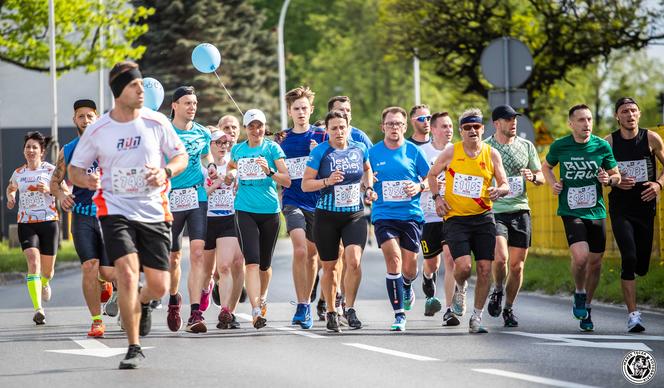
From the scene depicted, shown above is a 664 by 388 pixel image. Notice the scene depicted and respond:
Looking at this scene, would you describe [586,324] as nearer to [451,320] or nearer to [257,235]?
[451,320]

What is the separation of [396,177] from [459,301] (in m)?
1.59

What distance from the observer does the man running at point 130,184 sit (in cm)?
989

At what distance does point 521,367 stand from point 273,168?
4321 millimetres

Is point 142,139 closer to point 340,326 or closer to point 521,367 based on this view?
point 521,367

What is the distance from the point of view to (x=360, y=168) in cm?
1291

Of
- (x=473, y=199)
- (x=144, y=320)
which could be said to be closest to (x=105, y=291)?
(x=144, y=320)

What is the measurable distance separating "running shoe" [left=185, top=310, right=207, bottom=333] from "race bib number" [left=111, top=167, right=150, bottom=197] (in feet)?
10.1

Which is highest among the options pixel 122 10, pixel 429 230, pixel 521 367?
pixel 122 10

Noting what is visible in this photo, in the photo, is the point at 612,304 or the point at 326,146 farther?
the point at 612,304

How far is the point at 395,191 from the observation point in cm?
1332

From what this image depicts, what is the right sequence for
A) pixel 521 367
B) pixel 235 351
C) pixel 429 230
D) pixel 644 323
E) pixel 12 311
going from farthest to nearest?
pixel 12 311 < pixel 429 230 < pixel 644 323 < pixel 235 351 < pixel 521 367

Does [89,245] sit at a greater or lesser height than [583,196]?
lesser

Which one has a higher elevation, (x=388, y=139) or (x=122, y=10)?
(x=122, y=10)

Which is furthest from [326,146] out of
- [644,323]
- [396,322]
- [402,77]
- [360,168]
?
[402,77]
